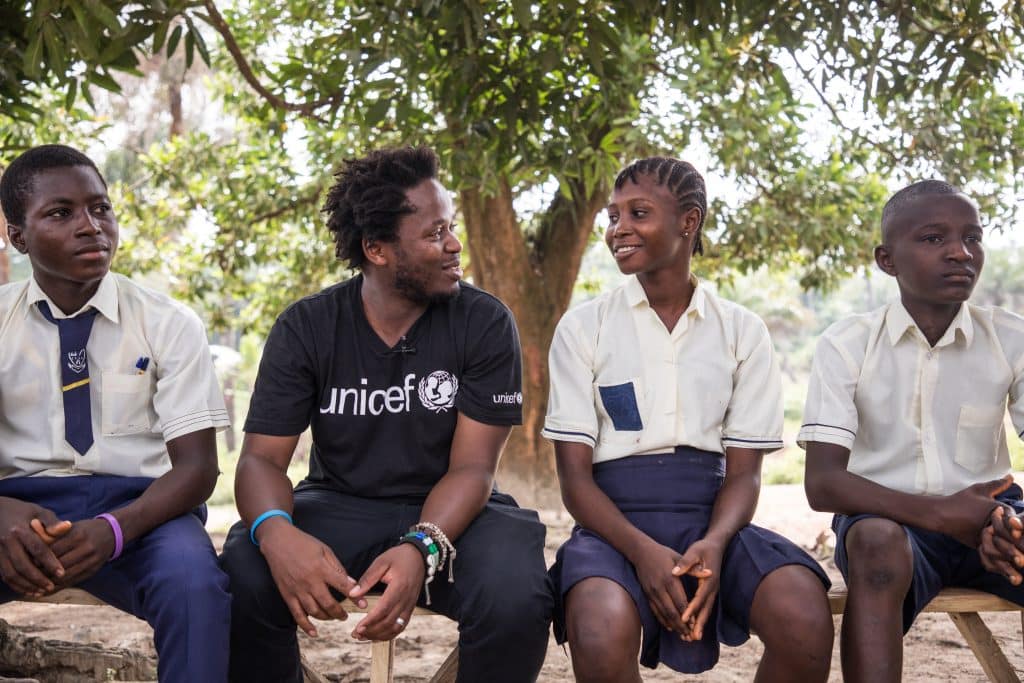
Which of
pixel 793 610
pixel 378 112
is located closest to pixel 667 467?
pixel 793 610

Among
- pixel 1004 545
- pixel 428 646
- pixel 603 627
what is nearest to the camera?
pixel 603 627

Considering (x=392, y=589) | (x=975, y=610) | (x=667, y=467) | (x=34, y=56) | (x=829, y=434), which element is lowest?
(x=975, y=610)

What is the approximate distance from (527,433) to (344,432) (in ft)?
15.2

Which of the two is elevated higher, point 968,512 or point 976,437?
point 976,437

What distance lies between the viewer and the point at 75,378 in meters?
3.08

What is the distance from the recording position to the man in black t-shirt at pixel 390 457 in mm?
2695

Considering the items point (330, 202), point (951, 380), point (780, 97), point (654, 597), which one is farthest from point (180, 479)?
point (780, 97)

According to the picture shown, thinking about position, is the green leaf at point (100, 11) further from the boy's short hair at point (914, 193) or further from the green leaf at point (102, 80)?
the boy's short hair at point (914, 193)

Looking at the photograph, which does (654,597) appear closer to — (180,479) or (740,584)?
(740,584)

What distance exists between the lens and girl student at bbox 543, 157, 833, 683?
8.63ft

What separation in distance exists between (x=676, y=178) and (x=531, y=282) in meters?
4.35

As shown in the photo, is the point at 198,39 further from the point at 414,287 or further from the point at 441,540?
the point at 441,540

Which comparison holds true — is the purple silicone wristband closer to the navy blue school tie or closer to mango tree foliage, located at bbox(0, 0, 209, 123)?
the navy blue school tie

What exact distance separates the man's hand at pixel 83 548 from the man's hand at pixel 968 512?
2.27 meters
